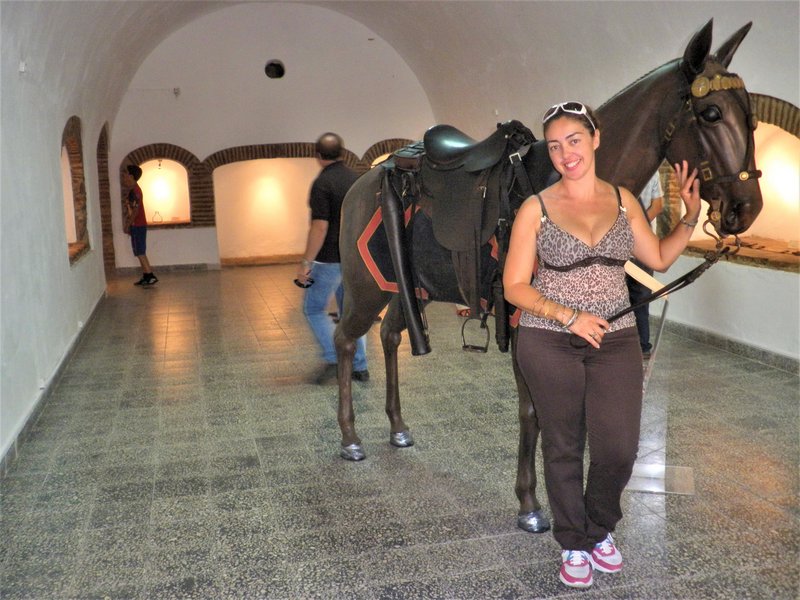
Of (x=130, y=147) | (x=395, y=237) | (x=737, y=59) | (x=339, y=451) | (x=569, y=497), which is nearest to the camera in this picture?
(x=569, y=497)

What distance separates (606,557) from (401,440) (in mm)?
1805

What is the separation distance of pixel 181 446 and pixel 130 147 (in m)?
11.1

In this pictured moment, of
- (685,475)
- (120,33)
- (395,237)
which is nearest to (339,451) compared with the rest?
(395,237)

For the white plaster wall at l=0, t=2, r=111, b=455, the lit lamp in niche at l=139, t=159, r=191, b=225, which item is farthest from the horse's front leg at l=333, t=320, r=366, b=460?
the lit lamp in niche at l=139, t=159, r=191, b=225

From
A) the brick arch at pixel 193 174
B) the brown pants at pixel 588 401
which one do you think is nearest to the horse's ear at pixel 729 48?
the brown pants at pixel 588 401

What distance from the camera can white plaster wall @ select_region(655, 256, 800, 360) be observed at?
6160 mm

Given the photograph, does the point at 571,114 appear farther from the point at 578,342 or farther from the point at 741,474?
the point at 741,474

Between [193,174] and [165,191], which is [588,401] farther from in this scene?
[165,191]

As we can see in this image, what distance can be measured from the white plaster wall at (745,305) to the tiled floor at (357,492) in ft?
0.84

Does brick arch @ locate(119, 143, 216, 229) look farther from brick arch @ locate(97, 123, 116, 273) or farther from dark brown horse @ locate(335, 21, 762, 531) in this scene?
dark brown horse @ locate(335, 21, 762, 531)

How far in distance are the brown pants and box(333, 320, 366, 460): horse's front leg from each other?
178cm

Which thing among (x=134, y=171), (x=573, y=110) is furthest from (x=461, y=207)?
(x=134, y=171)

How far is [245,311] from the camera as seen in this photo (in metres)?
9.92

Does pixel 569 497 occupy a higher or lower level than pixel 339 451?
higher
